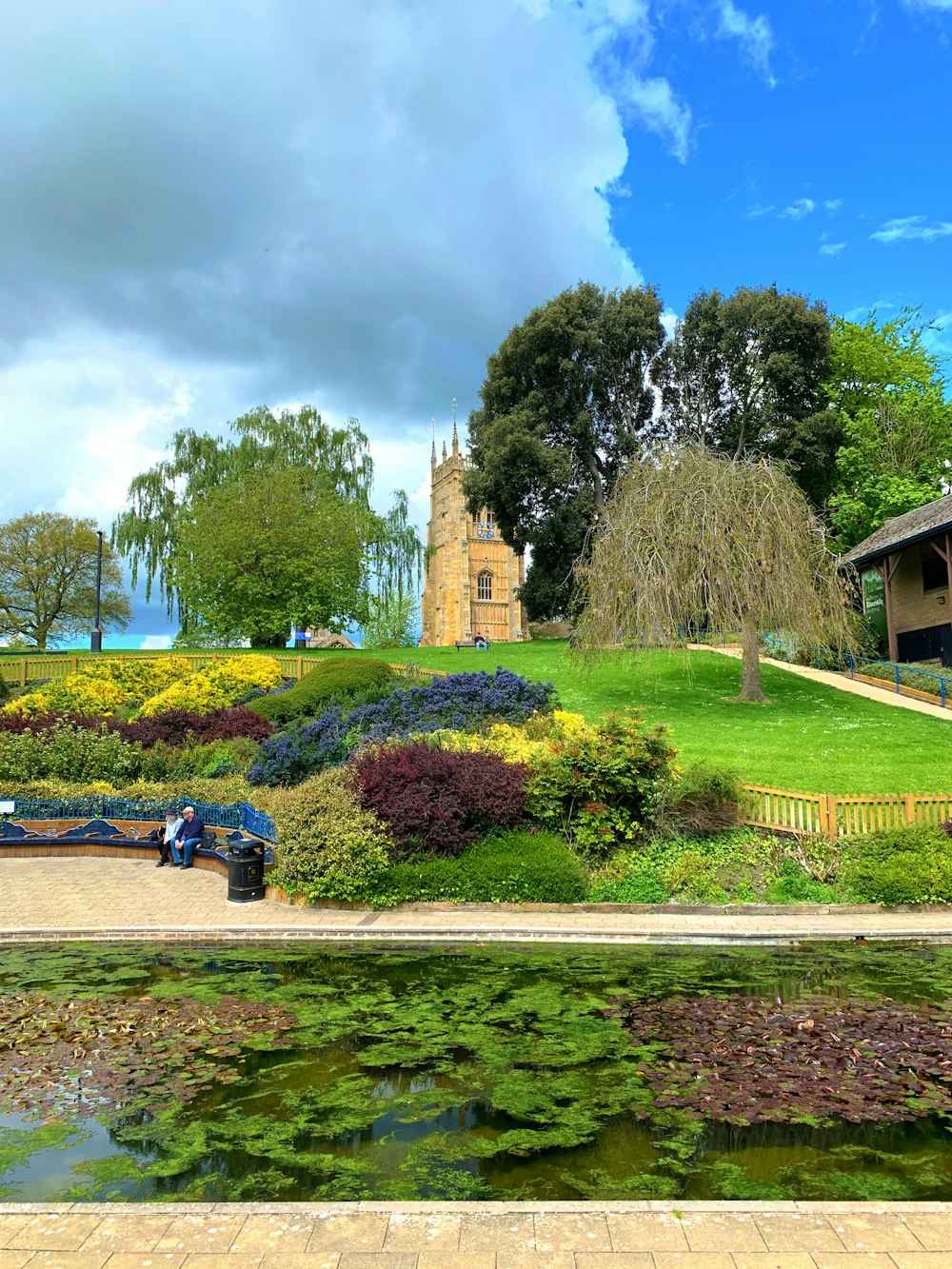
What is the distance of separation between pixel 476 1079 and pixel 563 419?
38.6 meters

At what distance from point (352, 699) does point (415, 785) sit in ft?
31.0

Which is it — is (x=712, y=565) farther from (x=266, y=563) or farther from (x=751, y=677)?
(x=266, y=563)

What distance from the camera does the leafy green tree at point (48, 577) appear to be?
50938 mm

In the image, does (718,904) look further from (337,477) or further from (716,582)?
(337,477)

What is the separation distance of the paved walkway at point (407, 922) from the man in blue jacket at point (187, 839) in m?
2.22

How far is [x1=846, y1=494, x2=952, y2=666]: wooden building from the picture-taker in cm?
3073

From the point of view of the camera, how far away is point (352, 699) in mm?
22422

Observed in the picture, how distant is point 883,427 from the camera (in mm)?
42531

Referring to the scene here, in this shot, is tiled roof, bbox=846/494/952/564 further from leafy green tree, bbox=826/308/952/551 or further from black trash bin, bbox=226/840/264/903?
black trash bin, bbox=226/840/264/903

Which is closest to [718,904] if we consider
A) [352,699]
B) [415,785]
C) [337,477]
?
[415,785]

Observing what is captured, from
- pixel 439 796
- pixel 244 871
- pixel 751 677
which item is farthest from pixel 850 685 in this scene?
pixel 244 871

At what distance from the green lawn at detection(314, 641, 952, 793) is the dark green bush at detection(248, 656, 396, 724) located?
5553 millimetres

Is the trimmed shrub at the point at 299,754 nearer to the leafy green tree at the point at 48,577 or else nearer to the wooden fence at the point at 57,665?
the wooden fence at the point at 57,665

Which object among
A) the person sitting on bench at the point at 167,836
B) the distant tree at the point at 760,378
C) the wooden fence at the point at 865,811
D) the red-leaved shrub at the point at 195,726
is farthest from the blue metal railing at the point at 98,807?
the distant tree at the point at 760,378
